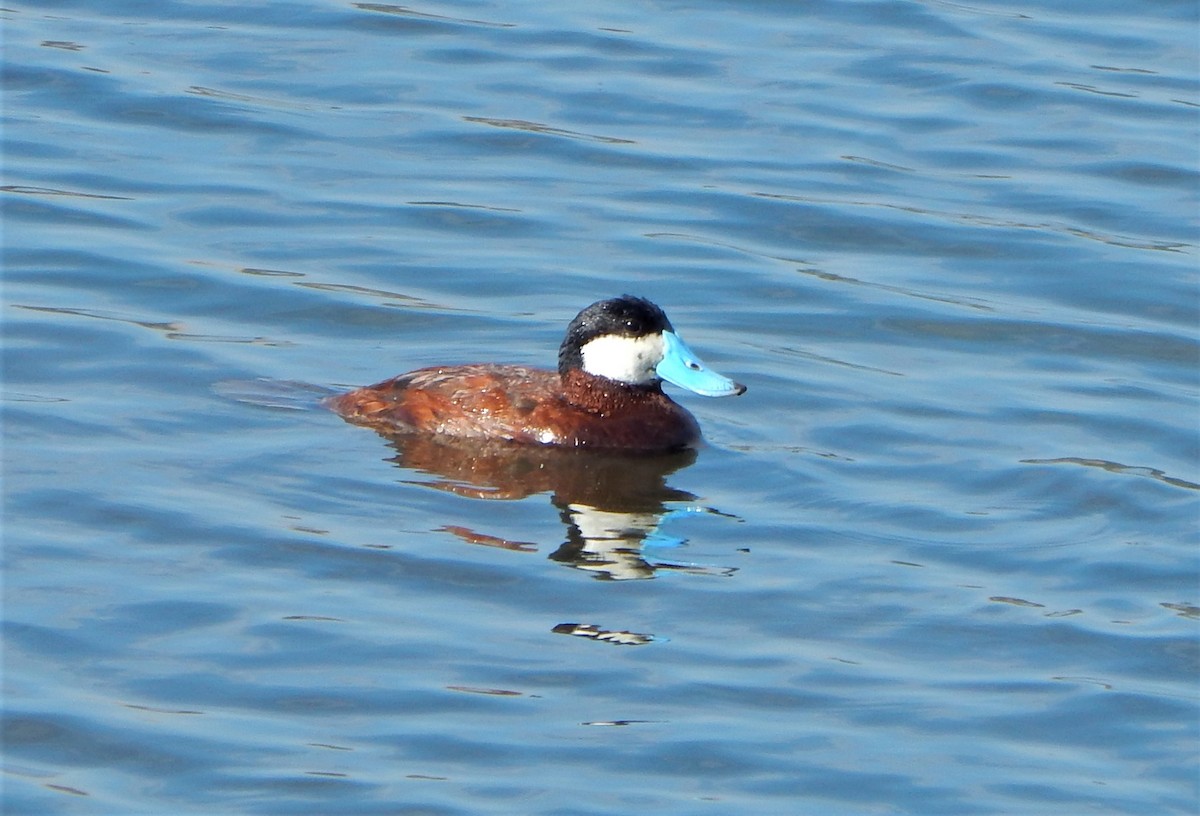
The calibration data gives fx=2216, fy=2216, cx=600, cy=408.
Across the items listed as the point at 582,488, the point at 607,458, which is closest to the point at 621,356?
the point at 607,458

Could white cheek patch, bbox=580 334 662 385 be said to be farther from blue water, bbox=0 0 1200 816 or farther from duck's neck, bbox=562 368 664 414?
blue water, bbox=0 0 1200 816

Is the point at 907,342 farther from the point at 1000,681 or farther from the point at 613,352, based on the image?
the point at 1000,681

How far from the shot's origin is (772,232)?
13.0 meters

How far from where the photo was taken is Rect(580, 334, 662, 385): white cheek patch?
10.2 meters

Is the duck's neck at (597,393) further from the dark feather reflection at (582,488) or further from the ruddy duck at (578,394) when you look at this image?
the dark feather reflection at (582,488)

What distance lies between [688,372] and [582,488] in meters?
0.96

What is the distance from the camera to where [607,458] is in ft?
32.8

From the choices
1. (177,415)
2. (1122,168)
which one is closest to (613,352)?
(177,415)

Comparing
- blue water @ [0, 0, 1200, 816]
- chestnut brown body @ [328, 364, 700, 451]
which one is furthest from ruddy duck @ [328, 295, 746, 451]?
blue water @ [0, 0, 1200, 816]

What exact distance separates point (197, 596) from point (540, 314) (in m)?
4.04

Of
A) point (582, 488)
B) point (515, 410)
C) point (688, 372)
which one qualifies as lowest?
point (582, 488)

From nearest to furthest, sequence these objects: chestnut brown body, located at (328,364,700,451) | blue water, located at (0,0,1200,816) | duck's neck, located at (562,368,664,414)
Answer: blue water, located at (0,0,1200,816), chestnut brown body, located at (328,364,700,451), duck's neck, located at (562,368,664,414)

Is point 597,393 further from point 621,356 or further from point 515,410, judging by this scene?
point 515,410

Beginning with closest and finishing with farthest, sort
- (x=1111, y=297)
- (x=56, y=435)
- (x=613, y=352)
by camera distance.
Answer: (x=56, y=435) → (x=613, y=352) → (x=1111, y=297)
